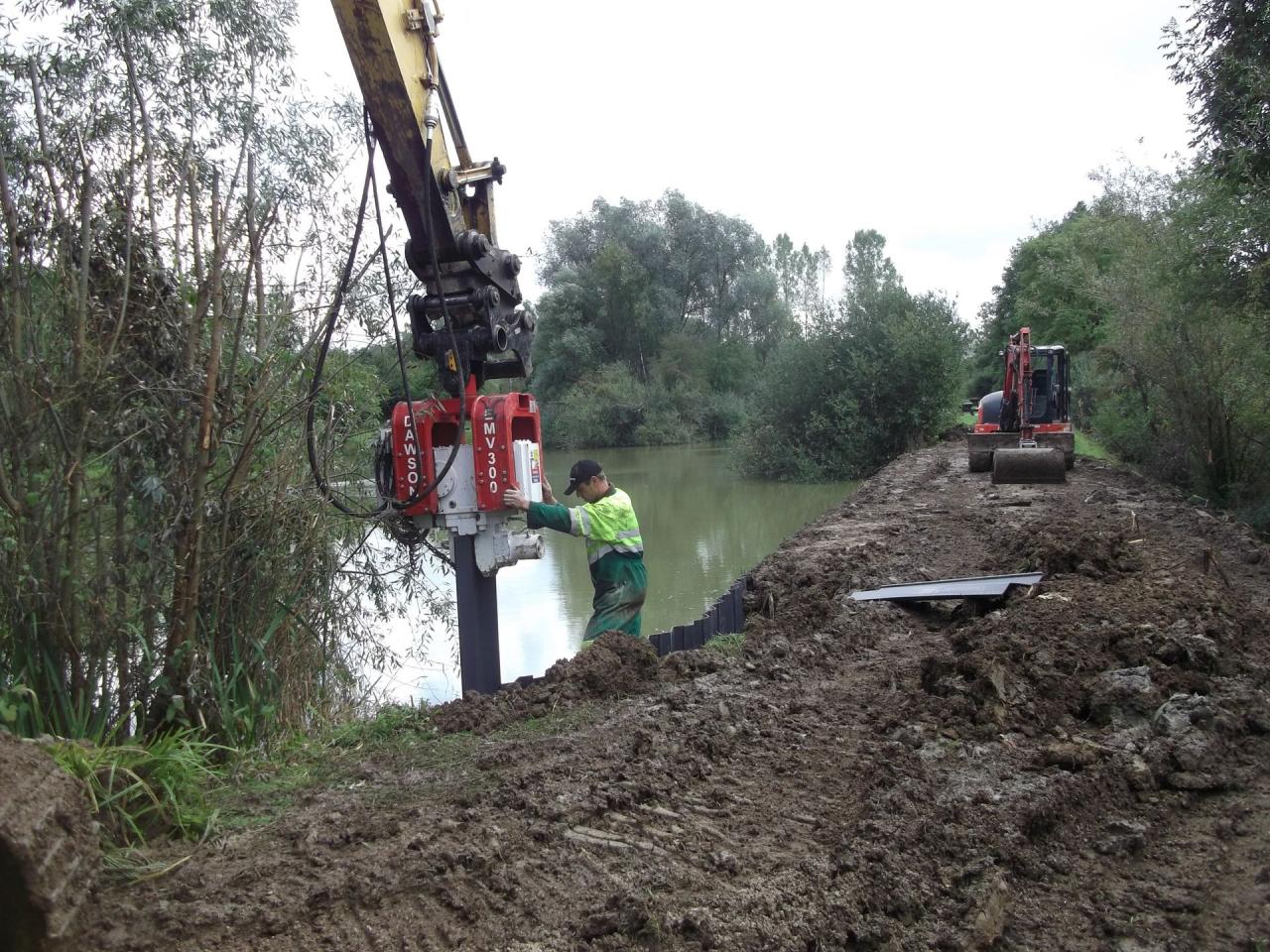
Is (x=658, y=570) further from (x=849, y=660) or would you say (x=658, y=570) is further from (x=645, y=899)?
(x=645, y=899)

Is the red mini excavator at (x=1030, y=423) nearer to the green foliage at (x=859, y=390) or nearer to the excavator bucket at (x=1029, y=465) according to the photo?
the excavator bucket at (x=1029, y=465)

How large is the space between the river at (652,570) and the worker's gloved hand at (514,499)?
195 cm

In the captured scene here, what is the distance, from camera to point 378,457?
5.12 m

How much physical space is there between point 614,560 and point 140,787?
3321mm

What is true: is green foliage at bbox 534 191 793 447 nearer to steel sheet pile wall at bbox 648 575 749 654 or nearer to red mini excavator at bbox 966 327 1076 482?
red mini excavator at bbox 966 327 1076 482

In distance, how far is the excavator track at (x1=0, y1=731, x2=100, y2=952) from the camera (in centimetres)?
243

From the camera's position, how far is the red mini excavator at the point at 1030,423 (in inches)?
633

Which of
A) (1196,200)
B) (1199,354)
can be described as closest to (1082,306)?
(1199,354)

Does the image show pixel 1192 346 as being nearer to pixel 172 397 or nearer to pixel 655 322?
pixel 172 397

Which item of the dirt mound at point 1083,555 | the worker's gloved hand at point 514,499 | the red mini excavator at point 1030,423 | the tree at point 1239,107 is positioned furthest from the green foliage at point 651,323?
the worker's gloved hand at point 514,499

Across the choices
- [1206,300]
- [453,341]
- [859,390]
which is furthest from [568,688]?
[859,390]

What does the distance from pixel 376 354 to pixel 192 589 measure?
272cm

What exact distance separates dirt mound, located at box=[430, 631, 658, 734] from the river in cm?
148

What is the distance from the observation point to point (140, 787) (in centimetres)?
322
